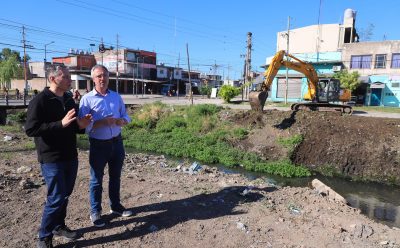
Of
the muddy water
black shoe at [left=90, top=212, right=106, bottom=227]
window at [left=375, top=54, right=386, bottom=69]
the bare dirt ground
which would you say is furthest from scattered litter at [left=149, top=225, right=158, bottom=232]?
window at [left=375, top=54, right=386, bottom=69]

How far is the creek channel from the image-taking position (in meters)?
8.13

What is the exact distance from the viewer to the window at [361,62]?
32.9 metres

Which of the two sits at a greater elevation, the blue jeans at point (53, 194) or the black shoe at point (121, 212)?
the blue jeans at point (53, 194)

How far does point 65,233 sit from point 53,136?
4.27ft

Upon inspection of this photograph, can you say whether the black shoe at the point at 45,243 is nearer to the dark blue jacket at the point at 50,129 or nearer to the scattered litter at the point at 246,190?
the dark blue jacket at the point at 50,129

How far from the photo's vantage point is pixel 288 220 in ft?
16.5

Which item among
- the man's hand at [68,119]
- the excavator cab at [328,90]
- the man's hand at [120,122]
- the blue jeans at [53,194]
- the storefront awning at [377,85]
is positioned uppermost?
the storefront awning at [377,85]

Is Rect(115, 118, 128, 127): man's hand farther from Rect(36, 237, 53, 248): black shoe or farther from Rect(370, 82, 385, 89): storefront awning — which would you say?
Rect(370, 82, 385, 89): storefront awning

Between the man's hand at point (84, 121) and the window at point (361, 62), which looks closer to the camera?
the man's hand at point (84, 121)

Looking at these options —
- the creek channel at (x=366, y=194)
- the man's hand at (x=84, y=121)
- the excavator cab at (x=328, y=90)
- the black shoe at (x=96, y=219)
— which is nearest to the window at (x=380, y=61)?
the excavator cab at (x=328, y=90)

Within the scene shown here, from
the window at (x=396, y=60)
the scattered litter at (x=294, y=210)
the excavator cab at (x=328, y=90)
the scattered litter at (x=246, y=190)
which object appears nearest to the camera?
the scattered litter at (x=294, y=210)

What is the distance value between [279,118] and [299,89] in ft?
67.3

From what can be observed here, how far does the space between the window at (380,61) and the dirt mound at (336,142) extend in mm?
20444

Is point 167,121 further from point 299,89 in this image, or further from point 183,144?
point 299,89
